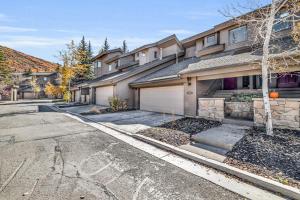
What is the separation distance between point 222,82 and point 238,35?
3.61 m

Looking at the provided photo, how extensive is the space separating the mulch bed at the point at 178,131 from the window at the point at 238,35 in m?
7.15

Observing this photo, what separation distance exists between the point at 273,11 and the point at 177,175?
7.14 metres

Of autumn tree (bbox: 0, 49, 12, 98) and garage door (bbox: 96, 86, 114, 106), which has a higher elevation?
autumn tree (bbox: 0, 49, 12, 98)

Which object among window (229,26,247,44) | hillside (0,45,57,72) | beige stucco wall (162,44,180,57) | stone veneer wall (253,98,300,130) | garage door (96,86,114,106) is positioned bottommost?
stone veneer wall (253,98,300,130)

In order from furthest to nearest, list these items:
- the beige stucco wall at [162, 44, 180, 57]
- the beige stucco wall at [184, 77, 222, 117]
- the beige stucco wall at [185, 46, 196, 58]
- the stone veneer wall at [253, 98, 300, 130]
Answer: the beige stucco wall at [162, 44, 180, 57], the beige stucco wall at [185, 46, 196, 58], the beige stucco wall at [184, 77, 222, 117], the stone veneer wall at [253, 98, 300, 130]

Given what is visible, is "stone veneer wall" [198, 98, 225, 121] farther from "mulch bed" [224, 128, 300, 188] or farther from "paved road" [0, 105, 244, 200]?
"paved road" [0, 105, 244, 200]

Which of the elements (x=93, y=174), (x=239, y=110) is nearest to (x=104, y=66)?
(x=239, y=110)

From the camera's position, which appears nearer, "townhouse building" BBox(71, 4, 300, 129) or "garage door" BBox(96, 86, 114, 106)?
"townhouse building" BBox(71, 4, 300, 129)

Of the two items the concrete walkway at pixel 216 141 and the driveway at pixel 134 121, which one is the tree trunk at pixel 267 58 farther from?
the driveway at pixel 134 121

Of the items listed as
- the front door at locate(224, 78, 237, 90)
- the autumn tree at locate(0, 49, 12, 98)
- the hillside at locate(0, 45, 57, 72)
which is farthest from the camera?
the hillside at locate(0, 45, 57, 72)

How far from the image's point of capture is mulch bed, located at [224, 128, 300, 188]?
4.56 meters

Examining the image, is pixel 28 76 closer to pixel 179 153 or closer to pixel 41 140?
pixel 41 140

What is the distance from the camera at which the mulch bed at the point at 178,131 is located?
24.7 feet

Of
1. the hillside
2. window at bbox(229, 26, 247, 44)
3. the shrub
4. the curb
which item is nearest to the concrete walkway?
the curb
